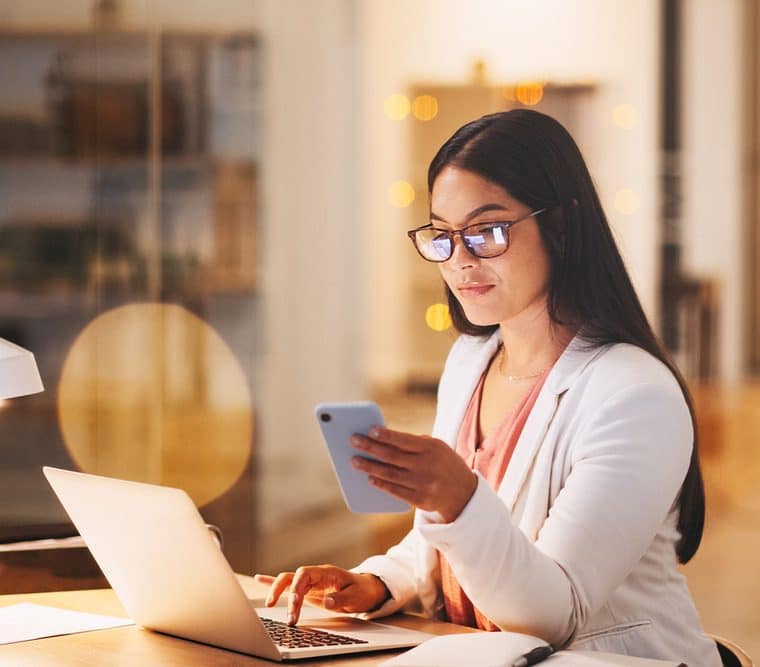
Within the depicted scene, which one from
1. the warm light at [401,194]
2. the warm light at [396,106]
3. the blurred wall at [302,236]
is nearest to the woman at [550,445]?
the blurred wall at [302,236]

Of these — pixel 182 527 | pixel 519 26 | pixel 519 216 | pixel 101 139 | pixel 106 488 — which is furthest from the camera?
pixel 519 26

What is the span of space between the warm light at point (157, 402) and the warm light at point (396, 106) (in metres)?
4.71

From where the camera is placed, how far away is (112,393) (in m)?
3.77

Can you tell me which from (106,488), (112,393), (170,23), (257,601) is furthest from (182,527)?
(170,23)

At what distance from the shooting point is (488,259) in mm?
1744

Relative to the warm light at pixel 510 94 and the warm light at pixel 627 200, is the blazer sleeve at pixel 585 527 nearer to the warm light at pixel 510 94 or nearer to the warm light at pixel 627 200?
the warm light at pixel 510 94

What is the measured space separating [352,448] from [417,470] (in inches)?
2.9

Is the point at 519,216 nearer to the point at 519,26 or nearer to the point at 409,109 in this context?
the point at 519,26

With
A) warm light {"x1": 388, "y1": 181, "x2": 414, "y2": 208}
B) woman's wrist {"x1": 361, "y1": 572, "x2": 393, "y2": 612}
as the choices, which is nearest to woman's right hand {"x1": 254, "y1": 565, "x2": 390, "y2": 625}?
woman's wrist {"x1": 361, "y1": 572, "x2": 393, "y2": 612}

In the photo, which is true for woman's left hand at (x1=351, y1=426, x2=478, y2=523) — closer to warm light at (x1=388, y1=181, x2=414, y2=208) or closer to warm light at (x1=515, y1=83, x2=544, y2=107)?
warm light at (x1=515, y1=83, x2=544, y2=107)

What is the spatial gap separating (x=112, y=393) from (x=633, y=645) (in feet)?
7.93

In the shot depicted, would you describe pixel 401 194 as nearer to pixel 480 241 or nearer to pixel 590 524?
pixel 480 241

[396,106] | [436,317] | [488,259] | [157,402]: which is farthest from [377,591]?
[396,106]

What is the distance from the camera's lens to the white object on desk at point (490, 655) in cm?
132
